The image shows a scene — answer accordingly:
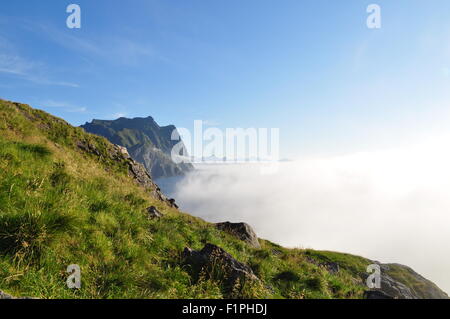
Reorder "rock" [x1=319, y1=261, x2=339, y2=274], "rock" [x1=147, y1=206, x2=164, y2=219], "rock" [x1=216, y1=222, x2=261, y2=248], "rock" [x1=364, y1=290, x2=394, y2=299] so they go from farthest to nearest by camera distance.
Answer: "rock" [x1=319, y1=261, x2=339, y2=274] → "rock" [x1=216, y1=222, x2=261, y2=248] → "rock" [x1=147, y1=206, x2=164, y2=219] → "rock" [x1=364, y1=290, x2=394, y2=299]

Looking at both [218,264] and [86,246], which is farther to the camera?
[218,264]

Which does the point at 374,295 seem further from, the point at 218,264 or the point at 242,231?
the point at 242,231

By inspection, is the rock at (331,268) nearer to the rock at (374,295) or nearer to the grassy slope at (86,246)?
the rock at (374,295)

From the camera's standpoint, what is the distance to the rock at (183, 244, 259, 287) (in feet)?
23.0

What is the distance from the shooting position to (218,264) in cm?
723

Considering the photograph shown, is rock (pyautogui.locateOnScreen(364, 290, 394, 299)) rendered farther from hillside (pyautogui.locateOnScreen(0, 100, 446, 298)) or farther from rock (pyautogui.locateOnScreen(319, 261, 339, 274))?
rock (pyautogui.locateOnScreen(319, 261, 339, 274))

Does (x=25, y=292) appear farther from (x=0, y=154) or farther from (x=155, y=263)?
(x=0, y=154)

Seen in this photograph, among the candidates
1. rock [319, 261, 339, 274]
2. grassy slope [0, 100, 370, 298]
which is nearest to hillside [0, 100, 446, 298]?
grassy slope [0, 100, 370, 298]

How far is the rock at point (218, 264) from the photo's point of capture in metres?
7.02

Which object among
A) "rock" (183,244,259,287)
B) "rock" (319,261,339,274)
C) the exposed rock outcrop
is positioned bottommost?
"rock" (319,261,339,274)

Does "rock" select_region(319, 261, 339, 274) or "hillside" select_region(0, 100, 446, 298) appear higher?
"hillside" select_region(0, 100, 446, 298)

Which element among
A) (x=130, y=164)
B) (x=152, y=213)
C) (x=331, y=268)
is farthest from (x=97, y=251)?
(x=130, y=164)

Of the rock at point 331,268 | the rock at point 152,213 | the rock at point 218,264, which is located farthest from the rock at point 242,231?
the rock at point 218,264

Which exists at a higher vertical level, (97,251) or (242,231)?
(97,251)
